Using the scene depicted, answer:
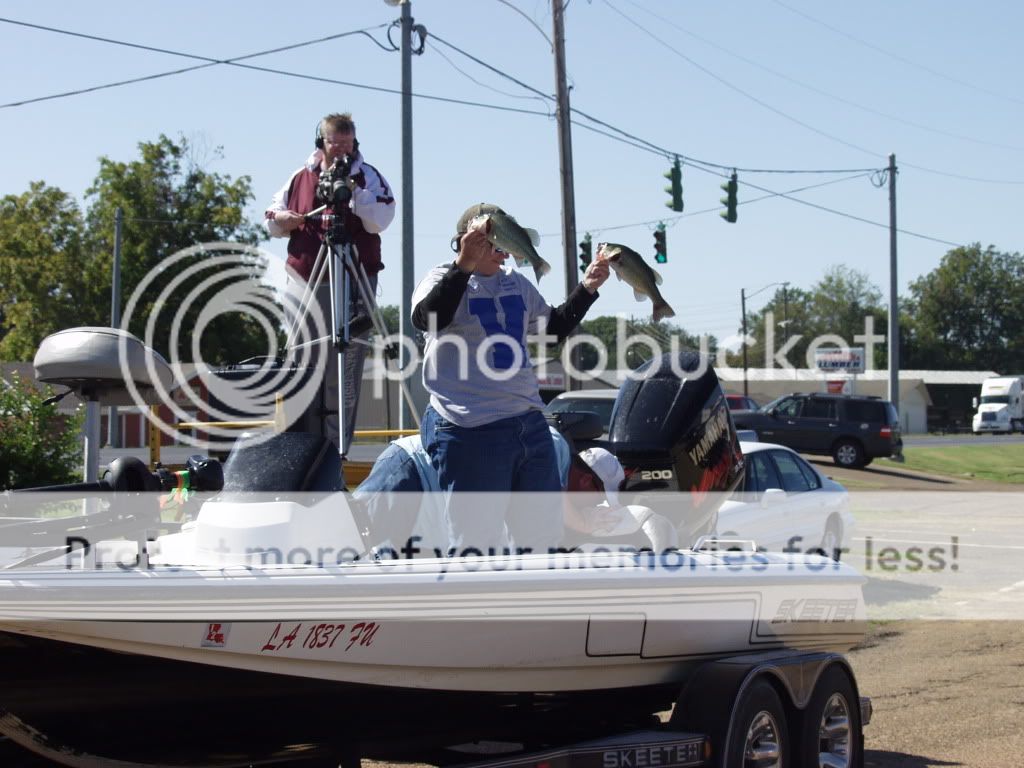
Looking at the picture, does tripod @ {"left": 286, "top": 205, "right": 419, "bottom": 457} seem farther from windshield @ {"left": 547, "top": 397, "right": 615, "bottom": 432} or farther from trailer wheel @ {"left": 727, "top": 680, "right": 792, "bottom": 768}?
windshield @ {"left": 547, "top": 397, "right": 615, "bottom": 432}

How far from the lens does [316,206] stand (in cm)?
561

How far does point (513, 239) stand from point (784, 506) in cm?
864

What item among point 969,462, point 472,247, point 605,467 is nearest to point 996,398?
point 969,462

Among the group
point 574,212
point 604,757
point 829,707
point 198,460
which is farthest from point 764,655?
point 574,212

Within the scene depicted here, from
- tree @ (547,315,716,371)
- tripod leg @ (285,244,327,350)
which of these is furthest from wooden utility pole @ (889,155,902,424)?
tripod leg @ (285,244,327,350)

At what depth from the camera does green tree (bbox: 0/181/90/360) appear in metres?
39.7

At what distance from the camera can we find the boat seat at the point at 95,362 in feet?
15.9

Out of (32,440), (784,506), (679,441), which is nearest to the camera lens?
(679,441)

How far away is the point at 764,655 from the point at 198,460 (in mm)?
2533

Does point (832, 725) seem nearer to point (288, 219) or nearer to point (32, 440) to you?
point (288, 219)

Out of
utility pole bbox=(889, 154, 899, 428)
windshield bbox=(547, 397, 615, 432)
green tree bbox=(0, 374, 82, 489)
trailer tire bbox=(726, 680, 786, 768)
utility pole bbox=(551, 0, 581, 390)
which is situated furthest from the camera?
utility pole bbox=(889, 154, 899, 428)

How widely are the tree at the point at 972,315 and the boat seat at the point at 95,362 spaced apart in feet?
370

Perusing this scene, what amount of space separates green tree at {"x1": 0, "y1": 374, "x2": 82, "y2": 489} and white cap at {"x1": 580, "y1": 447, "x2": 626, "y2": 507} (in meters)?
5.88

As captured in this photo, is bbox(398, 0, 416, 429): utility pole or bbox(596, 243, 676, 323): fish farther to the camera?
bbox(398, 0, 416, 429): utility pole
